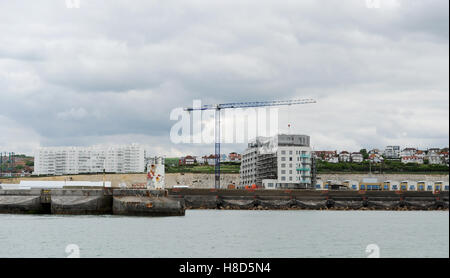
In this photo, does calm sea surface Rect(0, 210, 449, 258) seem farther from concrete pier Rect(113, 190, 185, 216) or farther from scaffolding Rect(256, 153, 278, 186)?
scaffolding Rect(256, 153, 278, 186)

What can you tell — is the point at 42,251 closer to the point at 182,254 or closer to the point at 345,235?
the point at 182,254

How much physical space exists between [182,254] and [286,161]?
13624 cm

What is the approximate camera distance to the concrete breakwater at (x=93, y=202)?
2805 inches

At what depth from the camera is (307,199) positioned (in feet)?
412

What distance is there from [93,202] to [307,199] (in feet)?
205

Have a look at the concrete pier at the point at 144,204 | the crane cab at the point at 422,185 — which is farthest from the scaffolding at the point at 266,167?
the concrete pier at the point at 144,204

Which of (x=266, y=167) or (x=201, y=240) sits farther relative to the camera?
(x=266, y=167)

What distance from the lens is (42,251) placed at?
37.3 m

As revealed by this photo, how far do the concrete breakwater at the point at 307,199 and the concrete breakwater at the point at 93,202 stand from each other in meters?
41.7

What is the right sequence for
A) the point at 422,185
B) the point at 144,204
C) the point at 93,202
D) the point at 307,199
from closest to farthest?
the point at 144,204, the point at 93,202, the point at 307,199, the point at 422,185

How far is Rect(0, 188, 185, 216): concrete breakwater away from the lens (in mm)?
71250

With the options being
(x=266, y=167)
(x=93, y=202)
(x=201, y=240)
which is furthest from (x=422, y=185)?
(x=201, y=240)

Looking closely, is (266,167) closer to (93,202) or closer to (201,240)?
(93,202)
